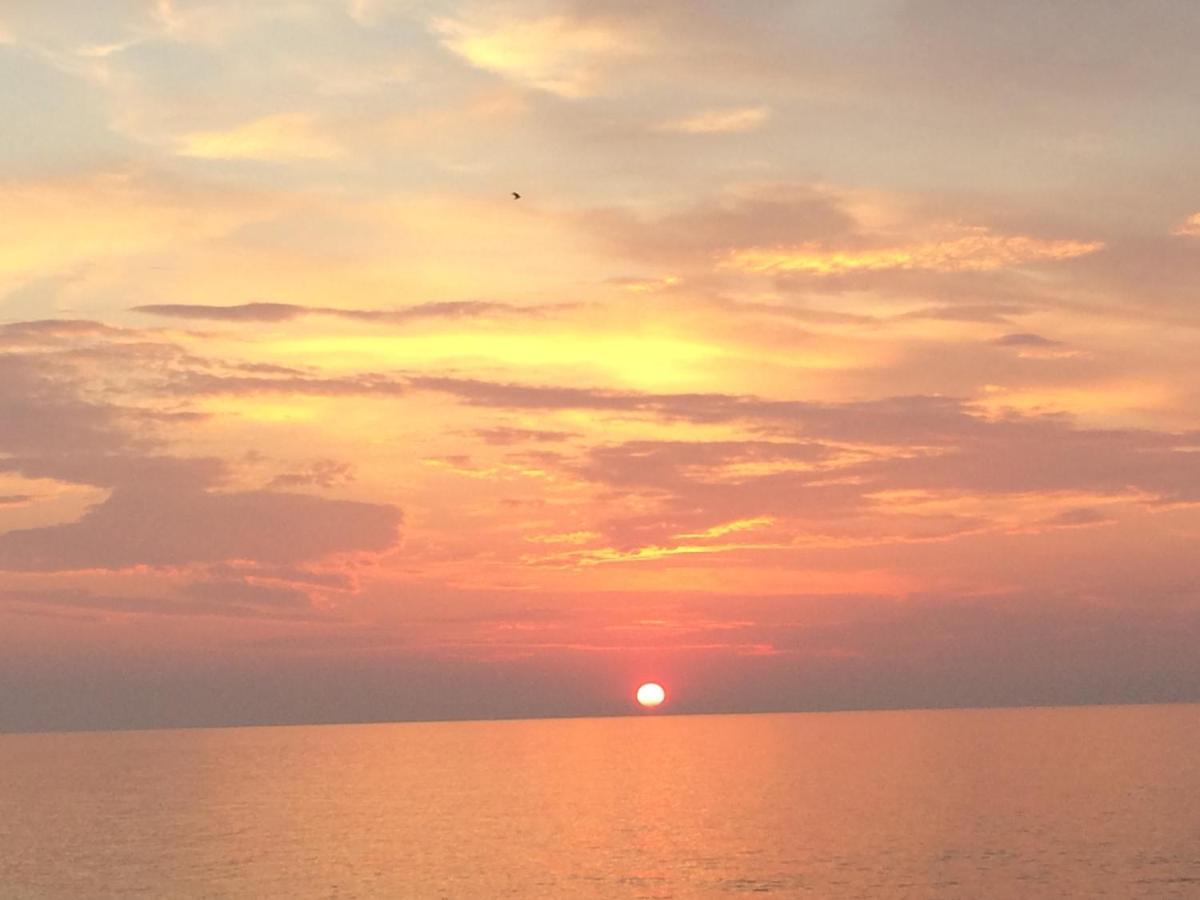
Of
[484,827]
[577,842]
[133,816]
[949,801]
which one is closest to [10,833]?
[133,816]

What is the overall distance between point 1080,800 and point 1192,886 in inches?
3237

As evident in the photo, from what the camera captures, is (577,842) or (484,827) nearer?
(577,842)

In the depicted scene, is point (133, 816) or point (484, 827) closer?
point (484, 827)

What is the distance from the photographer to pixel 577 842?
498 feet

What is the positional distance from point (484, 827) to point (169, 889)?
56879 millimetres

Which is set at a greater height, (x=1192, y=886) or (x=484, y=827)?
(x=484, y=827)

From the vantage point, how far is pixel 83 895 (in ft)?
378

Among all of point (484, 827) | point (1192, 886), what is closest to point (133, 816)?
point (484, 827)

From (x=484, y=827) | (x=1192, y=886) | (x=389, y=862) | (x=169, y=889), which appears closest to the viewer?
(x=1192, y=886)

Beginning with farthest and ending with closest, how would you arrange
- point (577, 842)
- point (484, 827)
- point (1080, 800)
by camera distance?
point (1080, 800)
point (484, 827)
point (577, 842)

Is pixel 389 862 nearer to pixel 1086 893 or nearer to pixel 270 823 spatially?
pixel 270 823

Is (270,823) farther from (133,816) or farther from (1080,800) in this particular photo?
(1080,800)

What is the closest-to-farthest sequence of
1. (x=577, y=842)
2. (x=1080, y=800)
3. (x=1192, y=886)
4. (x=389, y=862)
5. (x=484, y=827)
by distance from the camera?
(x=1192, y=886) → (x=389, y=862) → (x=577, y=842) → (x=484, y=827) → (x=1080, y=800)

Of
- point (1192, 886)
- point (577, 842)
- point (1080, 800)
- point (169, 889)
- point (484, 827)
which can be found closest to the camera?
point (1192, 886)
